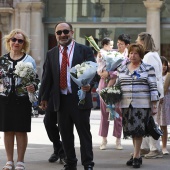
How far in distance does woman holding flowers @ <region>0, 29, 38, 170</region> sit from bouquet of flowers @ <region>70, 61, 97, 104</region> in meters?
0.76

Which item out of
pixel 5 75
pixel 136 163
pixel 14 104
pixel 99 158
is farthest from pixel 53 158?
pixel 5 75

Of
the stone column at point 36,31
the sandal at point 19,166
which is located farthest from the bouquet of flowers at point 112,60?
the stone column at point 36,31

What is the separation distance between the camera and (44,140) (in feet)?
47.5

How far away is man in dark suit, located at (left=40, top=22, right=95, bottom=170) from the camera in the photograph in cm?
890

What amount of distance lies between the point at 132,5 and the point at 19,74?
2238 centimetres

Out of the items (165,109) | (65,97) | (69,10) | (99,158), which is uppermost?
(69,10)

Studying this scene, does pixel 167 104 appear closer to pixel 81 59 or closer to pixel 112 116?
pixel 112 116

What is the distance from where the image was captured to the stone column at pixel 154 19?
3012 cm

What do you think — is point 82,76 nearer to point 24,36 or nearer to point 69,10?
point 24,36

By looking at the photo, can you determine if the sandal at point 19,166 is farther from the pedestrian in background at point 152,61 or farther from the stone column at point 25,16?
the stone column at point 25,16

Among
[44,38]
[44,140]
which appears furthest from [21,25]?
[44,140]

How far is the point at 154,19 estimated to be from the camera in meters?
30.1

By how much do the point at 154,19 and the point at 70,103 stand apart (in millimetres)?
21667

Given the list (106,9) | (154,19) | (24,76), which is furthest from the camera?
(106,9)
